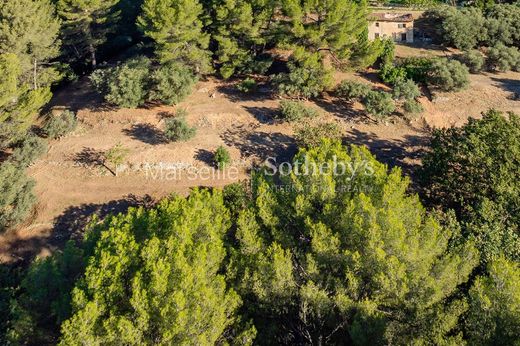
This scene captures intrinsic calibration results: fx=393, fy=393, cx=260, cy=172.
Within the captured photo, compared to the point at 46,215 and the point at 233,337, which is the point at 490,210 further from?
the point at 46,215

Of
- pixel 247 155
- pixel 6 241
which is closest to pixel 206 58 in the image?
pixel 247 155

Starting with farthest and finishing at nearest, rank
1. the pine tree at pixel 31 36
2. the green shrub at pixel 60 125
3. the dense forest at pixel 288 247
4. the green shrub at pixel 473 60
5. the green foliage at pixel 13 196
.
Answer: the green shrub at pixel 473 60, the green shrub at pixel 60 125, the pine tree at pixel 31 36, the green foliage at pixel 13 196, the dense forest at pixel 288 247

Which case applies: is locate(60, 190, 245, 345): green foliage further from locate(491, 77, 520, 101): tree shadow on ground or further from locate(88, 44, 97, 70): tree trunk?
locate(491, 77, 520, 101): tree shadow on ground

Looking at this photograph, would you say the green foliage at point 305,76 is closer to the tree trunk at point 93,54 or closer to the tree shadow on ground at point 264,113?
the tree shadow on ground at point 264,113

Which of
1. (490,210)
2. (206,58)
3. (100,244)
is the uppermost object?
(206,58)

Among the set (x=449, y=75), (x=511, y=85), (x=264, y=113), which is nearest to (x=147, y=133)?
(x=264, y=113)

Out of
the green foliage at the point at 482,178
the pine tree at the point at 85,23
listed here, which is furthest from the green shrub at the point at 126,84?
the green foliage at the point at 482,178

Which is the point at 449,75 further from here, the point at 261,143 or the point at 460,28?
the point at 261,143
